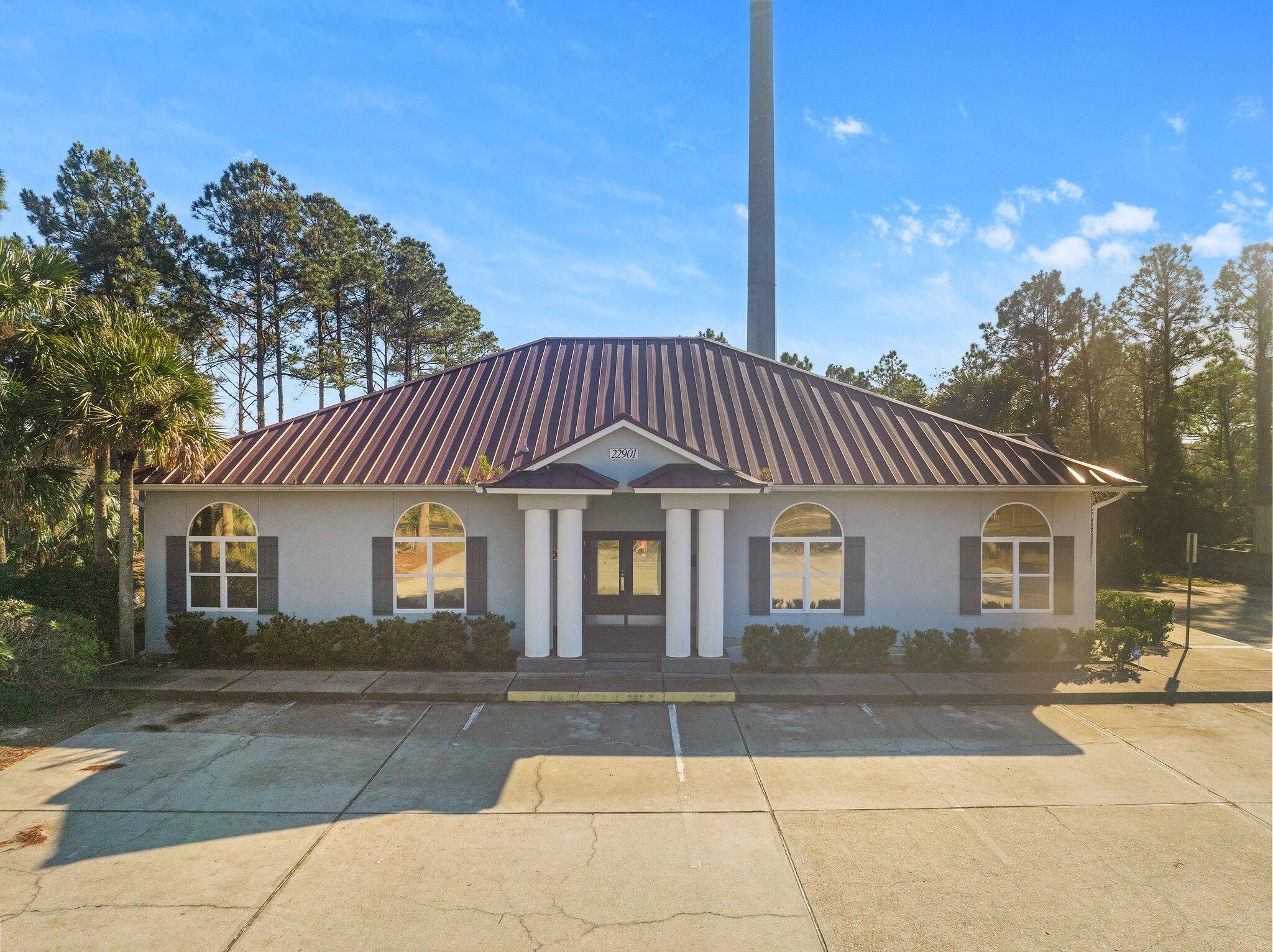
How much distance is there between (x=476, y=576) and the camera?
1409 cm

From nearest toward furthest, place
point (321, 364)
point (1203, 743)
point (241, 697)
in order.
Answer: point (1203, 743) → point (241, 697) → point (321, 364)

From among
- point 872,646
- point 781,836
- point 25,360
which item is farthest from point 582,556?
point 25,360

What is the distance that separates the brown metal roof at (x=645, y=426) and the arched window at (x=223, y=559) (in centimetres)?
105

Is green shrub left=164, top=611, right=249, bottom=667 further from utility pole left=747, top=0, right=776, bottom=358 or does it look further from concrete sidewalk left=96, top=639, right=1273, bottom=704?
utility pole left=747, top=0, right=776, bottom=358

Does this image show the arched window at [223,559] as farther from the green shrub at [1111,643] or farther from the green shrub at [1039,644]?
the green shrub at [1111,643]

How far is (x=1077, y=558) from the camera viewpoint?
14.3 m

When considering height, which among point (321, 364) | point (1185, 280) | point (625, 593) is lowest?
point (625, 593)

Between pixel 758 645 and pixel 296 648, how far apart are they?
9079 mm

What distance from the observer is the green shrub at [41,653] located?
35.8 feet

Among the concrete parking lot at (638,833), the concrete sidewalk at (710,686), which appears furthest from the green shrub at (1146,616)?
the concrete parking lot at (638,833)

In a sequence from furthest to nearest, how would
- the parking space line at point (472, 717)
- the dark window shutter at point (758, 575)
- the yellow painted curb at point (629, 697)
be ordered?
the dark window shutter at point (758, 575), the yellow painted curb at point (629, 697), the parking space line at point (472, 717)

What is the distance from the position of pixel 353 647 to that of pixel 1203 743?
46.9 feet

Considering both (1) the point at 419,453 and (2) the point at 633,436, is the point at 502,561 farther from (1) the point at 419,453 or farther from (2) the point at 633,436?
(2) the point at 633,436

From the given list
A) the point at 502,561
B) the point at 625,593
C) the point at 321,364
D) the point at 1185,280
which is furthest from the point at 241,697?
the point at 1185,280
